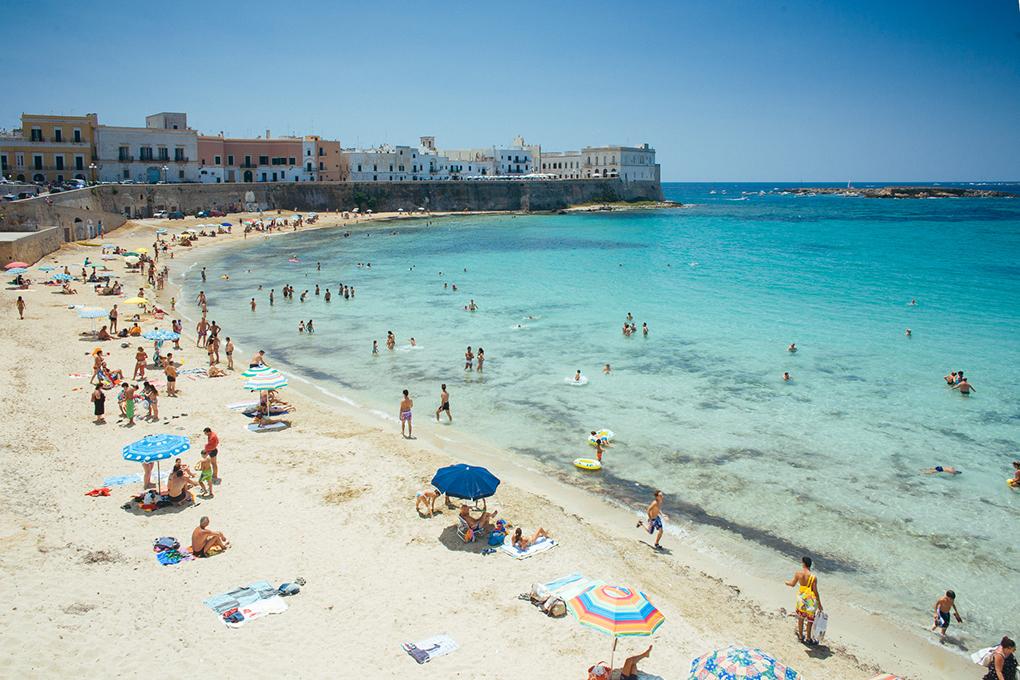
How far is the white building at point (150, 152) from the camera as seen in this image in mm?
65438

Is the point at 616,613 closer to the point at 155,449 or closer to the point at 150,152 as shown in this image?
the point at 155,449

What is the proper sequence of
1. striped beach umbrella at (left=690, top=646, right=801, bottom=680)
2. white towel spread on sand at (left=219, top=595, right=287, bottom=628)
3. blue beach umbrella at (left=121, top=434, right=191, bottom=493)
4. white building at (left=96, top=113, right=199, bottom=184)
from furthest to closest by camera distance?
white building at (left=96, top=113, right=199, bottom=184) < blue beach umbrella at (left=121, top=434, right=191, bottom=493) < white towel spread on sand at (left=219, top=595, right=287, bottom=628) < striped beach umbrella at (left=690, top=646, right=801, bottom=680)

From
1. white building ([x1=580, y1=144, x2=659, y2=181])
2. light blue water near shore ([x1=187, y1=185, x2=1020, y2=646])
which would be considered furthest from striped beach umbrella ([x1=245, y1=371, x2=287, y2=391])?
white building ([x1=580, y1=144, x2=659, y2=181])

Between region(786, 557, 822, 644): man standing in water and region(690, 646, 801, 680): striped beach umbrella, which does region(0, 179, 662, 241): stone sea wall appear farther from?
region(690, 646, 801, 680): striped beach umbrella

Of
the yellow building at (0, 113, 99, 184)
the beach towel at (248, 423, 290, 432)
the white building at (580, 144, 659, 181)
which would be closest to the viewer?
the beach towel at (248, 423, 290, 432)

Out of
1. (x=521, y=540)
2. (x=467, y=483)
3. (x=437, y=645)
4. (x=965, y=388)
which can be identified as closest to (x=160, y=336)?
(x=467, y=483)

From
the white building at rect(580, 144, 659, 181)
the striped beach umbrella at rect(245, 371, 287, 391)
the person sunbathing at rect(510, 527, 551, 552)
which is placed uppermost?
the white building at rect(580, 144, 659, 181)

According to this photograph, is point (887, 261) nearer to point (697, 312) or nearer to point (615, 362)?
point (697, 312)

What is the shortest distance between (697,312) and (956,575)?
23287mm

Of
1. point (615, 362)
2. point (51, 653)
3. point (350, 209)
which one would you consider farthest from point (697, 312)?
point (350, 209)

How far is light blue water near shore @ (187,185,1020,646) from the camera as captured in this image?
13047mm

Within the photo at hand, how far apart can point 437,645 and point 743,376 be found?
16416mm

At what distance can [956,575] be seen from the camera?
11477 mm

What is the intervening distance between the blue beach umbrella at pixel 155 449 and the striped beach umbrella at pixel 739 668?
8738 mm
